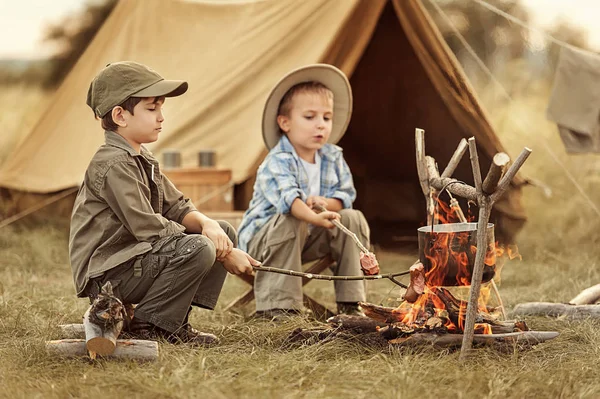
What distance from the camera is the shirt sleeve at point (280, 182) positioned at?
11.8 feet

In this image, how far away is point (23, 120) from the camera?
11.4 metres

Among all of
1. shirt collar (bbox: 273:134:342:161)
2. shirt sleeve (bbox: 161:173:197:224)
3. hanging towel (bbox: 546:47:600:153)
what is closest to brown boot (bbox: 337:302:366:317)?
shirt collar (bbox: 273:134:342:161)

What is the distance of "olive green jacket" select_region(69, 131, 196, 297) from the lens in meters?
2.80

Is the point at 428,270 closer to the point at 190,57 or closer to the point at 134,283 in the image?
the point at 134,283

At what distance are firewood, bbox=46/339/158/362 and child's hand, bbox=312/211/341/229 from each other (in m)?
1.01

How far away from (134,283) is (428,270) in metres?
0.96

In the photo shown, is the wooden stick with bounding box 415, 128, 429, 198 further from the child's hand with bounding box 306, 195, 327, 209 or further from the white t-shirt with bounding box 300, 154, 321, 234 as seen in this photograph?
the white t-shirt with bounding box 300, 154, 321, 234

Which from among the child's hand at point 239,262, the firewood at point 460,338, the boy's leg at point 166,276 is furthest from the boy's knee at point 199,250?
the firewood at point 460,338

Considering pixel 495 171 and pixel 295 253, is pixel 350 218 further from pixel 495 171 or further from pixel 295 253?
pixel 495 171

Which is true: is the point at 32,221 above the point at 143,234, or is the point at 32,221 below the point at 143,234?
below

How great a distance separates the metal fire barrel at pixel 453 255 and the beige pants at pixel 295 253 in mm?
922

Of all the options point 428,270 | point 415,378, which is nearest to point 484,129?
point 428,270

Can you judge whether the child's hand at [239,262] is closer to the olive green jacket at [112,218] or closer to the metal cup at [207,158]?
the olive green jacket at [112,218]

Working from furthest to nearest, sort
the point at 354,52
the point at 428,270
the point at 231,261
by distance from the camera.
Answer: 1. the point at 354,52
2. the point at 231,261
3. the point at 428,270
